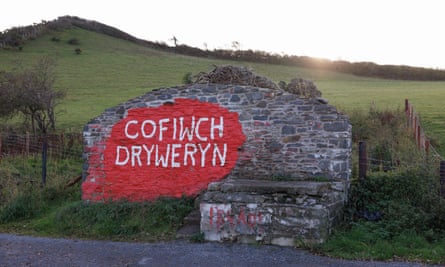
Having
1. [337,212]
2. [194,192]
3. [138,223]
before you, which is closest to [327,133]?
[337,212]

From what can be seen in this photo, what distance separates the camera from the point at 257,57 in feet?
150

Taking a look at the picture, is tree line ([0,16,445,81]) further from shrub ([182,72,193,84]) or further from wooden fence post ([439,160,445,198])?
wooden fence post ([439,160,445,198])

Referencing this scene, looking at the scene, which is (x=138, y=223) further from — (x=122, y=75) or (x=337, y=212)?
(x=122, y=75)

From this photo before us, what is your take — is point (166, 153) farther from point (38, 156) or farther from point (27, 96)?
point (27, 96)

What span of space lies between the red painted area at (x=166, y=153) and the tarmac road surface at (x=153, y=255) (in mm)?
2338

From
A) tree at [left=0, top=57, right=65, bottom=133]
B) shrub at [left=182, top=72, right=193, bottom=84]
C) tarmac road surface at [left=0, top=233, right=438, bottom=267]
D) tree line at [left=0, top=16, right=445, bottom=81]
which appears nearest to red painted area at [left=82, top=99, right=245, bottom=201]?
tarmac road surface at [left=0, top=233, right=438, bottom=267]

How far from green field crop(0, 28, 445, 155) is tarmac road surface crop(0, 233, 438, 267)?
12.6 m

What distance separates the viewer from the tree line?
43.4 m

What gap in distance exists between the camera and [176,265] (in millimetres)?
7617

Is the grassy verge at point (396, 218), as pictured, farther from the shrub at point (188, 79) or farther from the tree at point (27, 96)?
the tree at point (27, 96)

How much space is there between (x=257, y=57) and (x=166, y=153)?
3536cm

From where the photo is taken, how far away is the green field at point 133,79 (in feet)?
84.8

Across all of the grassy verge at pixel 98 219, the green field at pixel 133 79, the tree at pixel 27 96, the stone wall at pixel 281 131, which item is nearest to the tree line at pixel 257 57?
the green field at pixel 133 79

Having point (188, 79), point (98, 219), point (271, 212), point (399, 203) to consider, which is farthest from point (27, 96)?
point (399, 203)
